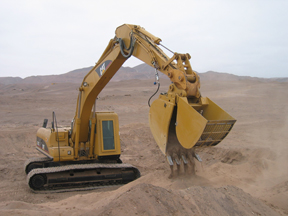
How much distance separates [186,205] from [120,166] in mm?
3601

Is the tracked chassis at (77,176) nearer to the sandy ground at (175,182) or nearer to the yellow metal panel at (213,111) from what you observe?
the sandy ground at (175,182)

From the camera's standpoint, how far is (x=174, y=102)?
17.4ft

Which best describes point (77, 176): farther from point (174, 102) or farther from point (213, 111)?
point (213, 111)

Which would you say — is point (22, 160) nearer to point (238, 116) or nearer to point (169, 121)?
point (169, 121)

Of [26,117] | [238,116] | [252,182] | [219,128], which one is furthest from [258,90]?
[219,128]

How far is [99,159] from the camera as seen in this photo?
822 centimetres

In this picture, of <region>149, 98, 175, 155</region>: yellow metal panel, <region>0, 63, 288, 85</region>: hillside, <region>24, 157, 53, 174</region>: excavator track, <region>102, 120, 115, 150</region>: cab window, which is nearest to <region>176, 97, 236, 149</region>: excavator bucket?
<region>149, 98, 175, 155</region>: yellow metal panel

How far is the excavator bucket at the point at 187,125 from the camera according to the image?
4793mm

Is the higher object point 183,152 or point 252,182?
point 183,152

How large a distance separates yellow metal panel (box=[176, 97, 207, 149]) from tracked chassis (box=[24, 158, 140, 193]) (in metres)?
3.56

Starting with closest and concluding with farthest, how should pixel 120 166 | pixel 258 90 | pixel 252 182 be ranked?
pixel 252 182
pixel 120 166
pixel 258 90

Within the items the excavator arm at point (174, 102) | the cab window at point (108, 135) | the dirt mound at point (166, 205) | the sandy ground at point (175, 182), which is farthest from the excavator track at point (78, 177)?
the excavator arm at point (174, 102)

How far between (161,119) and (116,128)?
299cm

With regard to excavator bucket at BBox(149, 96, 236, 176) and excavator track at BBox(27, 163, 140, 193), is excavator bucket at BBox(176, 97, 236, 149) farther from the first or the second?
excavator track at BBox(27, 163, 140, 193)
